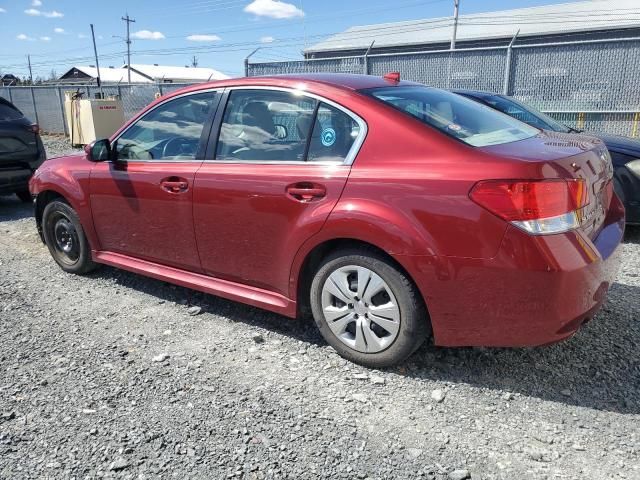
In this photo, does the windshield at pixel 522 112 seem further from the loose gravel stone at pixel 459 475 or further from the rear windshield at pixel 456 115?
the loose gravel stone at pixel 459 475

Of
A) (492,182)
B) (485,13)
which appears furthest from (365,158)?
(485,13)

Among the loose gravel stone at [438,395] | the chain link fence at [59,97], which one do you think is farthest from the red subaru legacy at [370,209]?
the chain link fence at [59,97]

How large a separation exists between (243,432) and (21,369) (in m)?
1.58

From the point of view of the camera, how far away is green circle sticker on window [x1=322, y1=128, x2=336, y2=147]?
9.91 ft

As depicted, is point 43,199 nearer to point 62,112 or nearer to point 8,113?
point 8,113

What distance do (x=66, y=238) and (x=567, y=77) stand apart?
995 centimetres

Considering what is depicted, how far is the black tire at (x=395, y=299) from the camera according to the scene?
9.11ft

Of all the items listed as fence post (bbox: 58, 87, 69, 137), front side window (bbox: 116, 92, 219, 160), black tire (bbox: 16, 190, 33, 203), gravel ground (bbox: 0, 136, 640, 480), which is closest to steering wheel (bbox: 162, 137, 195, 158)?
front side window (bbox: 116, 92, 219, 160)

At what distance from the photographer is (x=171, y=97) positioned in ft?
12.6

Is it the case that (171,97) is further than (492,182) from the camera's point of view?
Yes

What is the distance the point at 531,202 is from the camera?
7.88 feet

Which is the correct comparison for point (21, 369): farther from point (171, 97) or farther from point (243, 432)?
point (171, 97)

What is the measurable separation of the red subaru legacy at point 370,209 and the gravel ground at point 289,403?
30 cm

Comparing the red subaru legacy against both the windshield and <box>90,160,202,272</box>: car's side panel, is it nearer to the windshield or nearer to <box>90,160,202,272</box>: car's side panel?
<box>90,160,202,272</box>: car's side panel
